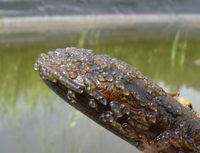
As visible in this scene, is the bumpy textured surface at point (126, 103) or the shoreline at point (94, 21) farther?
the shoreline at point (94, 21)

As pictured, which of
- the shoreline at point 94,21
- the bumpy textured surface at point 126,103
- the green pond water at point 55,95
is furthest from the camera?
the shoreline at point 94,21

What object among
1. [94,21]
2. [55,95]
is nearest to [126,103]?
[55,95]

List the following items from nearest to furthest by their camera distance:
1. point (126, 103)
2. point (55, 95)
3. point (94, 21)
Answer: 1. point (126, 103)
2. point (55, 95)
3. point (94, 21)

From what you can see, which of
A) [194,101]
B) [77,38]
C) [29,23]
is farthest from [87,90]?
[29,23]

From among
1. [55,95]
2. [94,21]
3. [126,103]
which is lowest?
[94,21]

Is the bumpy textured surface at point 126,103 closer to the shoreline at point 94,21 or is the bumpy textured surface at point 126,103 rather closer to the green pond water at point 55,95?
the green pond water at point 55,95

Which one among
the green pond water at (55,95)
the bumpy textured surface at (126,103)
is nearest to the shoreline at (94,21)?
the green pond water at (55,95)

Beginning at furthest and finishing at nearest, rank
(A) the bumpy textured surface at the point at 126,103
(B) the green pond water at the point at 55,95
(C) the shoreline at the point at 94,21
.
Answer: (C) the shoreline at the point at 94,21 → (B) the green pond water at the point at 55,95 → (A) the bumpy textured surface at the point at 126,103

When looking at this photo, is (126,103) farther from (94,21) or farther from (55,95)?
(94,21)
